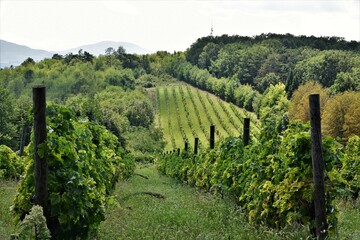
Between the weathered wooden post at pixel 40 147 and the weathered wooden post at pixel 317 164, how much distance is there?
471cm

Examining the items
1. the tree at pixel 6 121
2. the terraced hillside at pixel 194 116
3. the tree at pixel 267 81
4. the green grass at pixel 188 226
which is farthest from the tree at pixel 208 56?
the green grass at pixel 188 226

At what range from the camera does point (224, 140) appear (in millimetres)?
19188

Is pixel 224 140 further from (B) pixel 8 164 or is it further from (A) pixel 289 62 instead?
(A) pixel 289 62

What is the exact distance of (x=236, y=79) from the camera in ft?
479

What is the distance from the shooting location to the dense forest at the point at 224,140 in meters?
8.90

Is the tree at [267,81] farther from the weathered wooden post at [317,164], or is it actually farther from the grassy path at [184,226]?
the weathered wooden post at [317,164]

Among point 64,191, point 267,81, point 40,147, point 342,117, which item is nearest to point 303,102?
point 342,117

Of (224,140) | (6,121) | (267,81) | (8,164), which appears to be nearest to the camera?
(224,140)

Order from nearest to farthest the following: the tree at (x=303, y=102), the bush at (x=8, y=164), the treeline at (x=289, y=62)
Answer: the bush at (x=8, y=164) < the tree at (x=303, y=102) < the treeline at (x=289, y=62)

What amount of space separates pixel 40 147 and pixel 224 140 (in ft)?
39.7

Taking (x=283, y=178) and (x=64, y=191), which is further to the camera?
(x=283, y=178)

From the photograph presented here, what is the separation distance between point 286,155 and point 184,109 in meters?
119

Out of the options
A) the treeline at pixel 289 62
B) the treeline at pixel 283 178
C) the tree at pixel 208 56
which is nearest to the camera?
the treeline at pixel 283 178

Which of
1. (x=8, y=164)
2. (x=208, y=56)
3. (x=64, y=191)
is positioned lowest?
(x=8, y=164)
